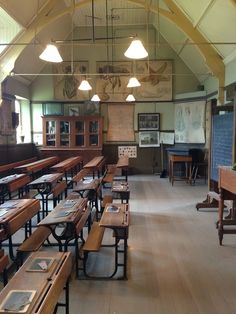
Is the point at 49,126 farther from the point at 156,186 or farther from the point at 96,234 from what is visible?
the point at 96,234

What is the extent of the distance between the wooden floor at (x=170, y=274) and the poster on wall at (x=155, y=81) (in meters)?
5.94

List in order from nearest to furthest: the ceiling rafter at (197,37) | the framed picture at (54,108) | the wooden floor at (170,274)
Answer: the wooden floor at (170,274) < the ceiling rafter at (197,37) < the framed picture at (54,108)

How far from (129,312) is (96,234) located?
107 cm

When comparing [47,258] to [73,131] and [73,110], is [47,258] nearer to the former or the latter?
[73,131]

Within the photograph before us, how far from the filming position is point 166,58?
34.1 ft

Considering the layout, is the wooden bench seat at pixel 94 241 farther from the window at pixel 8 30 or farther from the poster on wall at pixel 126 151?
the poster on wall at pixel 126 151

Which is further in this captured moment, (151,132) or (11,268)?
(151,132)

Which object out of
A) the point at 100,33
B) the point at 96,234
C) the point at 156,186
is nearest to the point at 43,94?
the point at 100,33

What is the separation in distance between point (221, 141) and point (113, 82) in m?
6.18

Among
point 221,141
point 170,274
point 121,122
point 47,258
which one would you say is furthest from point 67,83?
point 47,258

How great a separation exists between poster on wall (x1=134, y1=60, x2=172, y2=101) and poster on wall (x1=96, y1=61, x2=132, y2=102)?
0.41 meters

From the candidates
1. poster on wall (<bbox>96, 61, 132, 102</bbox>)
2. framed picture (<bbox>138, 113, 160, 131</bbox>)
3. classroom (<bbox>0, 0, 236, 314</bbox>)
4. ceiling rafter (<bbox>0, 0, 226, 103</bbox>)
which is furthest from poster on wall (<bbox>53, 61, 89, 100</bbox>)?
ceiling rafter (<bbox>0, 0, 226, 103</bbox>)

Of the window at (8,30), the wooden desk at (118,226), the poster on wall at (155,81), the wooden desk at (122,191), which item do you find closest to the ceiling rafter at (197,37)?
the window at (8,30)

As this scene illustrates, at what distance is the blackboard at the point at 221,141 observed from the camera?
4.82 meters
